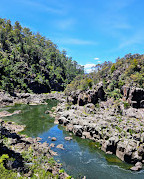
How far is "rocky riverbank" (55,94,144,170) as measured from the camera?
2256 cm

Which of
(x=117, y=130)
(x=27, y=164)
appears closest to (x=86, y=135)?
(x=117, y=130)

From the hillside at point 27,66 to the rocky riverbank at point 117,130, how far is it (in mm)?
54566

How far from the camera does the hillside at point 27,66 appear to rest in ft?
280

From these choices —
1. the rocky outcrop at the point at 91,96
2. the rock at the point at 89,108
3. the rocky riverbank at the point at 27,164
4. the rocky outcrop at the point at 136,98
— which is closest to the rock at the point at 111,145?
the rocky riverbank at the point at 27,164

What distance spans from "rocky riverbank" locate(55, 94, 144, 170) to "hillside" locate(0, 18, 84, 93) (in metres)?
54.6

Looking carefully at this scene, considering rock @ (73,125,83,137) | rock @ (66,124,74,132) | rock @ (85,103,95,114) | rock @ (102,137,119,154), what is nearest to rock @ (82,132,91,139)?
rock @ (73,125,83,137)

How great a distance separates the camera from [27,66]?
3944 inches

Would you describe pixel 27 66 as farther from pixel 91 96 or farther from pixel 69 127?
pixel 69 127

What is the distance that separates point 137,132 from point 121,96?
68.6 feet

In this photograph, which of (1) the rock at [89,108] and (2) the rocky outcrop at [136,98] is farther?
(1) the rock at [89,108]

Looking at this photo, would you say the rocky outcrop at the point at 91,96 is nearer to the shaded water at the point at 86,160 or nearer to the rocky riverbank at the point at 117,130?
the rocky riverbank at the point at 117,130

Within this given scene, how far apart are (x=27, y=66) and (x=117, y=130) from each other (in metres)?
86.8

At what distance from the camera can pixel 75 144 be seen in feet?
92.7

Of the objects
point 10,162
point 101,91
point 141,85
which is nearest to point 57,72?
point 101,91
